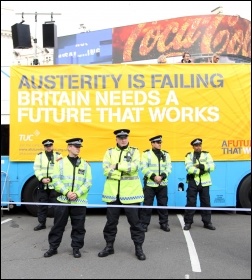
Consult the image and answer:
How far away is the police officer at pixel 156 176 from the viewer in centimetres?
631

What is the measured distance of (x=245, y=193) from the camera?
744 centimetres

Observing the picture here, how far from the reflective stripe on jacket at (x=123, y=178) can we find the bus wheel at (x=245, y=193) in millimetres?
3157

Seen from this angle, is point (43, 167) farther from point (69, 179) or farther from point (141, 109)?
point (141, 109)

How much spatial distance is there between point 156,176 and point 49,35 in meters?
4.48

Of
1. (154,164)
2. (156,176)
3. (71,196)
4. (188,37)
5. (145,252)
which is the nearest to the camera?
(71,196)

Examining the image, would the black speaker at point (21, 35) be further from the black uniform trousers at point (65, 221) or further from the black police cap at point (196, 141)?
the black uniform trousers at point (65, 221)

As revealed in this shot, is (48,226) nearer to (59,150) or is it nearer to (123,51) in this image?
(59,150)

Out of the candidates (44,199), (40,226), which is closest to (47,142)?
(44,199)

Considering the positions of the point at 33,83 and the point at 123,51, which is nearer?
the point at 33,83

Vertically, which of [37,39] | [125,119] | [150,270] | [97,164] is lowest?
[150,270]

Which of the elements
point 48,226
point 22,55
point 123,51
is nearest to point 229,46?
point 123,51

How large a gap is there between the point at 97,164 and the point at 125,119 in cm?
106

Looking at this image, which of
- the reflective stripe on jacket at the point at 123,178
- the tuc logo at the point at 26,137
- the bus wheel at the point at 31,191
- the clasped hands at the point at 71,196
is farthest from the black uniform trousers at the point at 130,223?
the tuc logo at the point at 26,137

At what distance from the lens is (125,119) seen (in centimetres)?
737
